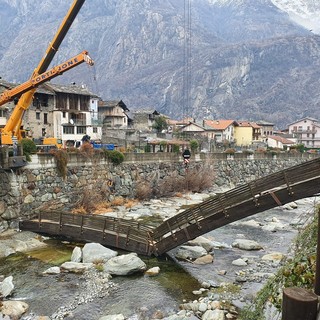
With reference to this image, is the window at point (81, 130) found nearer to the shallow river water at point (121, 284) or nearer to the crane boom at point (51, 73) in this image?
the crane boom at point (51, 73)

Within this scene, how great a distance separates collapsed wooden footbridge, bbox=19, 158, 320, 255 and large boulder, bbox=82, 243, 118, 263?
110 cm

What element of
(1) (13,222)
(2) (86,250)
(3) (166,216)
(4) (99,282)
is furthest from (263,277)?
(1) (13,222)

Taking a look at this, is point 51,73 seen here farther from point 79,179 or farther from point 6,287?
point 6,287

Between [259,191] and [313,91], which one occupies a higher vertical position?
[313,91]

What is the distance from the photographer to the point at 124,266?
54.9 ft

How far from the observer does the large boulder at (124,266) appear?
16.6 metres

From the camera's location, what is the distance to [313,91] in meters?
193

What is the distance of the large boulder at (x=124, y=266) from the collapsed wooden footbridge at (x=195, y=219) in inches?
84.7

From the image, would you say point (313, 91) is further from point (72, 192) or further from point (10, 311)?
point (10, 311)

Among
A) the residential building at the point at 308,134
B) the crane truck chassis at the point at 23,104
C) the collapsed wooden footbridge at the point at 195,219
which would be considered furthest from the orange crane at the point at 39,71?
the residential building at the point at 308,134

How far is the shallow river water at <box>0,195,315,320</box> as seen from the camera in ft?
44.0

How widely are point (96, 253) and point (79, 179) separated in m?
12.3

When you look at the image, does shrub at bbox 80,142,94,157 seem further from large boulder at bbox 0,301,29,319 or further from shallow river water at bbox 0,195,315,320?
large boulder at bbox 0,301,29,319

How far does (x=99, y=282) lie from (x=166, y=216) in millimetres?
14174
